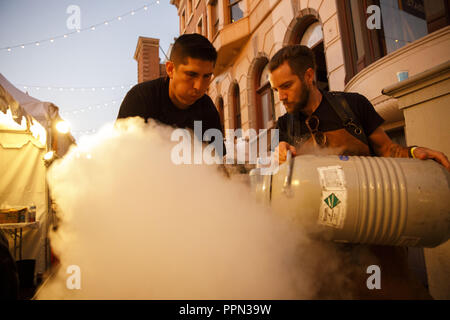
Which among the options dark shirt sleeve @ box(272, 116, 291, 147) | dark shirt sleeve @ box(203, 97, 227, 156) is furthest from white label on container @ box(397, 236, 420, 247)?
dark shirt sleeve @ box(203, 97, 227, 156)

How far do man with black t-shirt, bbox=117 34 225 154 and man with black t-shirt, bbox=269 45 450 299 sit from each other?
55cm

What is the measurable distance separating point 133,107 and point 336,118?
1432 millimetres

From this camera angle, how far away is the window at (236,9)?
884 centimetres

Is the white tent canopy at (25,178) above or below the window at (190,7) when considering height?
below

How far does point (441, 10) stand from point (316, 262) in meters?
3.49

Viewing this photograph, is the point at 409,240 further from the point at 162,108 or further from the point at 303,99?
the point at 162,108

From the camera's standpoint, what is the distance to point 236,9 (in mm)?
9156

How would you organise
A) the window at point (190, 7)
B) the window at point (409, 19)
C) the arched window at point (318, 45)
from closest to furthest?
the window at point (409, 19), the arched window at point (318, 45), the window at point (190, 7)

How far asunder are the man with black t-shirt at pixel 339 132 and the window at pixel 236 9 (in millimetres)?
8067

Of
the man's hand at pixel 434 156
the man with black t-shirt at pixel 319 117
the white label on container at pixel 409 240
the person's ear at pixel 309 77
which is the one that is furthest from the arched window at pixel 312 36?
the white label on container at pixel 409 240

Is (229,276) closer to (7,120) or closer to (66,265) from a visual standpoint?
(66,265)

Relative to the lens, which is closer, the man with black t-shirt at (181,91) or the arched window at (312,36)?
the man with black t-shirt at (181,91)

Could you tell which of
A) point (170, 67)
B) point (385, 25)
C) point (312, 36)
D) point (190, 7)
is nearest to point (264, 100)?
point (312, 36)

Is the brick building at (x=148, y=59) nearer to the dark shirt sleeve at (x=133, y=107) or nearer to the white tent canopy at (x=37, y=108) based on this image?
the white tent canopy at (x=37, y=108)
